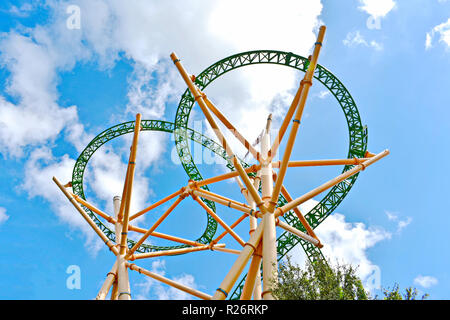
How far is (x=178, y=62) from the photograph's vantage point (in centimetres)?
767

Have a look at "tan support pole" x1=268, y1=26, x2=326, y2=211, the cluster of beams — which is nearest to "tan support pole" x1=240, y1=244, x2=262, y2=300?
the cluster of beams

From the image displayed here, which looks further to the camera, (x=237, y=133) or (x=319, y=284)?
(x=237, y=133)

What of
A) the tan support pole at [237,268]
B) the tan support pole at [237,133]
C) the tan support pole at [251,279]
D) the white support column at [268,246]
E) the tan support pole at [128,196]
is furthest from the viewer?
the tan support pole at [237,133]

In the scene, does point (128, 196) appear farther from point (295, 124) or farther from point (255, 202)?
point (295, 124)

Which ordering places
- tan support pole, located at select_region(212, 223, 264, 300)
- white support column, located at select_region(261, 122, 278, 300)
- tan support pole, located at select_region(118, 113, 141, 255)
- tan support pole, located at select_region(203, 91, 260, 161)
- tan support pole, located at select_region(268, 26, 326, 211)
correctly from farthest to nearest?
tan support pole, located at select_region(203, 91, 260, 161)
tan support pole, located at select_region(118, 113, 141, 255)
tan support pole, located at select_region(268, 26, 326, 211)
white support column, located at select_region(261, 122, 278, 300)
tan support pole, located at select_region(212, 223, 264, 300)

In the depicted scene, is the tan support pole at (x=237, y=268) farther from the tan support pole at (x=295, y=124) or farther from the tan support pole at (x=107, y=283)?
the tan support pole at (x=107, y=283)

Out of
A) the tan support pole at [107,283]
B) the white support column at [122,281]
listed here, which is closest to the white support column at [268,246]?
the white support column at [122,281]

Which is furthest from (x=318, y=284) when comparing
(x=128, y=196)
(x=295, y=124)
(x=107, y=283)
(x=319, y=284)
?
(x=107, y=283)

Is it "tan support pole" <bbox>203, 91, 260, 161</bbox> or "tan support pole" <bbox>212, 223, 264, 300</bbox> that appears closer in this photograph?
"tan support pole" <bbox>212, 223, 264, 300</bbox>

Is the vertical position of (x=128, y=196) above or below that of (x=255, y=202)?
above

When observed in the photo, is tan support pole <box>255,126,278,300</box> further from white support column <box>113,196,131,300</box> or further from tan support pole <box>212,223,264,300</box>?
white support column <box>113,196,131,300</box>

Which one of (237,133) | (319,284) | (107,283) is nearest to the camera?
(319,284)
